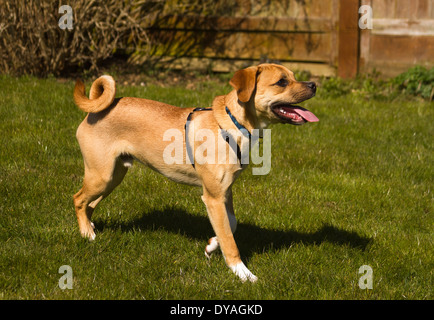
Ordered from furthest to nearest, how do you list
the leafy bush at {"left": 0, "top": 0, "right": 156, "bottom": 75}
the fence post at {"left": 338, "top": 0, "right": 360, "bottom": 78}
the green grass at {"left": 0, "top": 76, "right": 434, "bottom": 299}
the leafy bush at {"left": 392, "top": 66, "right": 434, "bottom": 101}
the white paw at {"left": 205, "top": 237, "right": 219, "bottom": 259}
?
the fence post at {"left": 338, "top": 0, "right": 360, "bottom": 78} < the leafy bush at {"left": 392, "top": 66, "right": 434, "bottom": 101} < the leafy bush at {"left": 0, "top": 0, "right": 156, "bottom": 75} < the white paw at {"left": 205, "top": 237, "right": 219, "bottom": 259} < the green grass at {"left": 0, "top": 76, "right": 434, "bottom": 299}

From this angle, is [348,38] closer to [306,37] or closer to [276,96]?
[306,37]

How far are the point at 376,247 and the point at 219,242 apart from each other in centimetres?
138

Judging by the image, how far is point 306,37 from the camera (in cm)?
1005

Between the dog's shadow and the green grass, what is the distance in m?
0.02

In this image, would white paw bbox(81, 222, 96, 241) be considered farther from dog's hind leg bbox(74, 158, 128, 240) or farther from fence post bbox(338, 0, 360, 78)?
fence post bbox(338, 0, 360, 78)

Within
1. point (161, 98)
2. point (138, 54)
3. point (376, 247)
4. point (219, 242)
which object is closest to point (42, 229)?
point (219, 242)

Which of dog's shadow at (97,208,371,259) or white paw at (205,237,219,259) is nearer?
white paw at (205,237,219,259)

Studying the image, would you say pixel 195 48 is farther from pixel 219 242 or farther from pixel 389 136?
pixel 219 242

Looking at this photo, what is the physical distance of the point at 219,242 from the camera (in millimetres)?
4238

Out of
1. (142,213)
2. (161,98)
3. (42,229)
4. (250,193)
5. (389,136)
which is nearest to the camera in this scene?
(42,229)

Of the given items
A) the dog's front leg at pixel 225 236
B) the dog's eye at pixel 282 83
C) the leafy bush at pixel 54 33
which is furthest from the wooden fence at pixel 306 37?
the dog's front leg at pixel 225 236

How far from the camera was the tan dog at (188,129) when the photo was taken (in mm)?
4164

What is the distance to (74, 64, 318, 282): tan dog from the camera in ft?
13.7

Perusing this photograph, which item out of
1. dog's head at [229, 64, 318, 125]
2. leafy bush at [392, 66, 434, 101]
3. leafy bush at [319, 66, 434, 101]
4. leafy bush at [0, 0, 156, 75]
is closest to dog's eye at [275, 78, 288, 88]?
dog's head at [229, 64, 318, 125]
